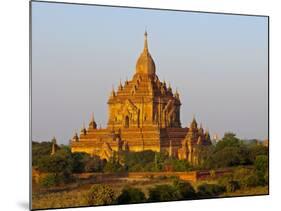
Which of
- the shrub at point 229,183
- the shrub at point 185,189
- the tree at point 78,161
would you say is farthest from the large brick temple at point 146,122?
the shrub at point 229,183

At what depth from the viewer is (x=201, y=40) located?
27.0 feet

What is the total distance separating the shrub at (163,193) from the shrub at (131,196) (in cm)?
10

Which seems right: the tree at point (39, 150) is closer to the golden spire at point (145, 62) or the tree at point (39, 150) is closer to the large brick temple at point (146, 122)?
the large brick temple at point (146, 122)

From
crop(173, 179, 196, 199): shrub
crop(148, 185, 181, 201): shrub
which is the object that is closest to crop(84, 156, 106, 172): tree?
crop(148, 185, 181, 201): shrub

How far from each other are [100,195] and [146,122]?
97cm

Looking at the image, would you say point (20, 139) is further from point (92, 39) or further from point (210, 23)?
point (210, 23)

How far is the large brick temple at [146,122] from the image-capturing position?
784 cm

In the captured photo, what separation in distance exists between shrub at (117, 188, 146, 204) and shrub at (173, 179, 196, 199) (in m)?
0.40

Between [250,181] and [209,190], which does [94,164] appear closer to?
[209,190]

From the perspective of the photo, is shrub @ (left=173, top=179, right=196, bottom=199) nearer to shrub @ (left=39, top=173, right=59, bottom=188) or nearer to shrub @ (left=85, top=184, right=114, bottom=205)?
shrub @ (left=85, top=184, right=114, bottom=205)

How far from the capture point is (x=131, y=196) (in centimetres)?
785

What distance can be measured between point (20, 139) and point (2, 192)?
0.56m

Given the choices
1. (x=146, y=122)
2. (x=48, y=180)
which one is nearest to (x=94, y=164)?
(x=48, y=180)
